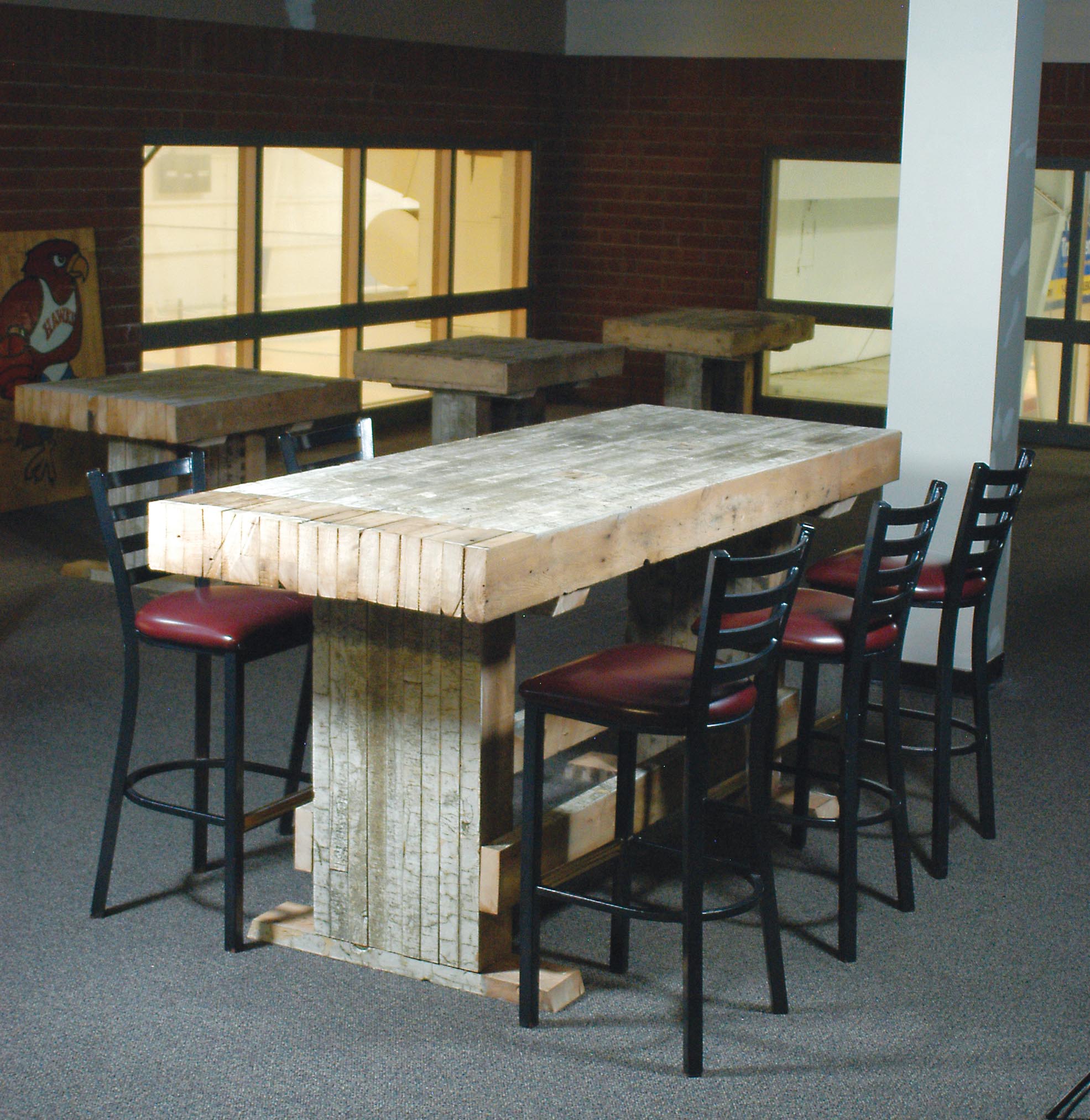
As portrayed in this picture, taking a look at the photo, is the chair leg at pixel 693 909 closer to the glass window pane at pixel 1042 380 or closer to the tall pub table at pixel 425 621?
the tall pub table at pixel 425 621

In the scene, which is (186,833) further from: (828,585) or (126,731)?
(828,585)

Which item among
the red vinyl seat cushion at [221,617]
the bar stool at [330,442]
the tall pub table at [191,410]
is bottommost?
the red vinyl seat cushion at [221,617]

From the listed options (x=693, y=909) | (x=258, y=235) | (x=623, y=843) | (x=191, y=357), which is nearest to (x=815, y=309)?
(x=258, y=235)

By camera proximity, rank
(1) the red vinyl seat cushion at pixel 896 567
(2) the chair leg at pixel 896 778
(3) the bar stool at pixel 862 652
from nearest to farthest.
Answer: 1. (3) the bar stool at pixel 862 652
2. (2) the chair leg at pixel 896 778
3. (1) the red vinyl seat cushion at pixel 896 567

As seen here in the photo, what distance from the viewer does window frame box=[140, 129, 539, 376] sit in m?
8.45

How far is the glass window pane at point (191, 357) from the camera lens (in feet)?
27.9

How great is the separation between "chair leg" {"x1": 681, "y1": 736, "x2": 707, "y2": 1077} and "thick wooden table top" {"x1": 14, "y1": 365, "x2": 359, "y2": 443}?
11.0 feet

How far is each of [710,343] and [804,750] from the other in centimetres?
442

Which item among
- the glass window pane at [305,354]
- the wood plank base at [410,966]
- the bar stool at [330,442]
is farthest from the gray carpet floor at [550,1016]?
the glass window pane at [305,354]

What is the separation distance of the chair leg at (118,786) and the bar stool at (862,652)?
1.36 metres

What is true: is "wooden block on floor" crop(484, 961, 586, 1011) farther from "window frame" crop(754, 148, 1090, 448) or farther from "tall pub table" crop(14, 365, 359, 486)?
"window frame" crop(754, 148, 1090, 448)

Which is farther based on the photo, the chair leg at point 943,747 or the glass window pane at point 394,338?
the glass window pane at point 394,338

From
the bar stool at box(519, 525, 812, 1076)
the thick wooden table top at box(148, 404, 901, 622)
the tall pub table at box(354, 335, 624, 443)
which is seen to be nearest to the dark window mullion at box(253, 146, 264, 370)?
the tall pub table at box(354, 335, 624, 443)

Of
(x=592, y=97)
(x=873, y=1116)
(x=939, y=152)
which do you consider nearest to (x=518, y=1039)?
(x=873, y=1116)
